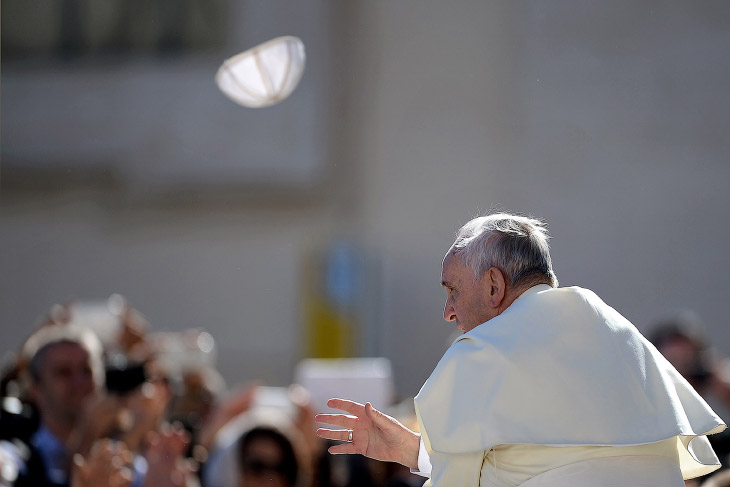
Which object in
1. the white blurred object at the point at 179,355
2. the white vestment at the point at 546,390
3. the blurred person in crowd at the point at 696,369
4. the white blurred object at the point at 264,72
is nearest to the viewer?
the white vestment at the point at 546,390

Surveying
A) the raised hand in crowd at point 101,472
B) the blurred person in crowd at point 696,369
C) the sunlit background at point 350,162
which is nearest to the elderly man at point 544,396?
the raised hand in crowd at point 101,472

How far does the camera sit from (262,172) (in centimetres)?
1418

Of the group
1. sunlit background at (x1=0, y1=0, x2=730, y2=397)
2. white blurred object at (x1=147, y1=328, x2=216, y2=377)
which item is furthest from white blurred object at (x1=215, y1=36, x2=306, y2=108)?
sunlit background at (x1=0, y1=0, x2=730, y2=397)

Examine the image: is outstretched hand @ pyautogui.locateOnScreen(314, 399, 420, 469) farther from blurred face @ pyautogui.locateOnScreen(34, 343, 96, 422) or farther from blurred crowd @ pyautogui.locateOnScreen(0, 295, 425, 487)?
blurred face @ pyautogui.locateOnScreen(34, 343, 96, 422)

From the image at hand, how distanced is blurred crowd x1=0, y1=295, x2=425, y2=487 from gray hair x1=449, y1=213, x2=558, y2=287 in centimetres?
144

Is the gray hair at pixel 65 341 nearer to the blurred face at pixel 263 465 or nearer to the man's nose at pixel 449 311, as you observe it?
the blurred face at pixel 263 465

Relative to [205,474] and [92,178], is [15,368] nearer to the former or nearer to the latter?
[205,474]

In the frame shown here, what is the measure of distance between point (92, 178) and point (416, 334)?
184 inches

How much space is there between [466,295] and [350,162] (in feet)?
36.8

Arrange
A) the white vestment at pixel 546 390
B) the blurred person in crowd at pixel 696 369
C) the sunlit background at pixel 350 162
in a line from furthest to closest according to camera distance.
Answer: the sunlit background at pixel 350 162
the blurred person in crowd at pixel 696 369
the white vestment at pixel 546 390

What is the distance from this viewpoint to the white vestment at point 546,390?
8.09 feet

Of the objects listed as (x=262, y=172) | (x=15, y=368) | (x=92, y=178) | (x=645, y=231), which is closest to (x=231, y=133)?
(x=262, y=172)

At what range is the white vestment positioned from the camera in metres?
2.47

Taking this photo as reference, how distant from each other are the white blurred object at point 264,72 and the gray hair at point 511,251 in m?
1.45
